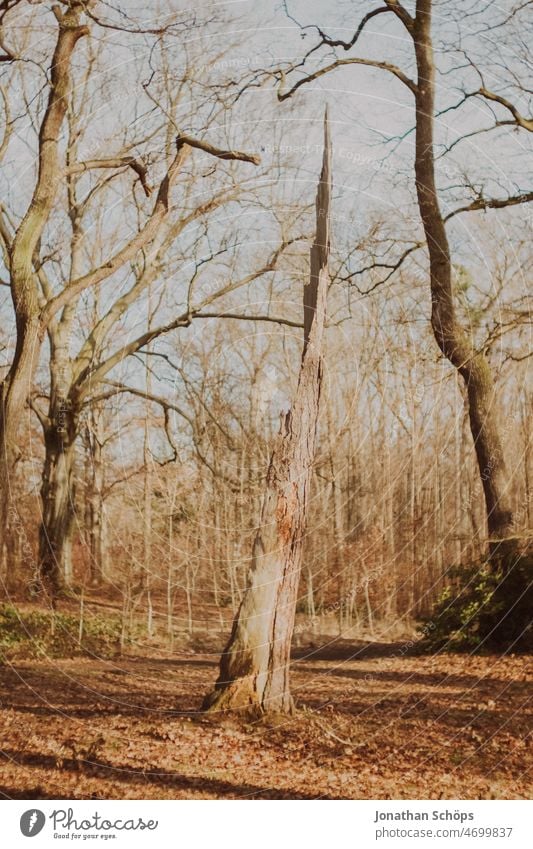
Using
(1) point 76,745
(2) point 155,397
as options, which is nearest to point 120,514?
(2) point 155,397

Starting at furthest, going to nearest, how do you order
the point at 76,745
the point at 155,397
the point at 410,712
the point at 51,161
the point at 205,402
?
the point at 155,397 < the point at 205,402 < the point at 51,161 < the point at 410,712 < the point at 76,745

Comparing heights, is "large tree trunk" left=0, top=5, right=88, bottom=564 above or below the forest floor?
above

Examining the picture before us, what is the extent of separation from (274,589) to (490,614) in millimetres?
3800

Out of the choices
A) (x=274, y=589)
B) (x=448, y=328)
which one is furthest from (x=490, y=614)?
(x=274, y=589)

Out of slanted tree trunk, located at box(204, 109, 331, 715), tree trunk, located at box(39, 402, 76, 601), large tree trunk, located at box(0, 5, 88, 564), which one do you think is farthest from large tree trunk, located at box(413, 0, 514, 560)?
tree trunk, located at box(39, 402, 76, 601)

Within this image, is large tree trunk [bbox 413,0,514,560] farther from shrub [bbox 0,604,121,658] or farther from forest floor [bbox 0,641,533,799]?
A: shrub [bbox 0,604,121,658]

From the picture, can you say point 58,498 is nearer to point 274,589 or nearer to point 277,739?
point 274,589

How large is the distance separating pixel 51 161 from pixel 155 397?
3331mm

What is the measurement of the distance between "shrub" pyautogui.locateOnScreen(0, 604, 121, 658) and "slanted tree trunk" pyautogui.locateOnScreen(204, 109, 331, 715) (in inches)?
121

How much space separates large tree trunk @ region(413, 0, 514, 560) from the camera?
8781 millimetres

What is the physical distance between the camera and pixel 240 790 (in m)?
5.14

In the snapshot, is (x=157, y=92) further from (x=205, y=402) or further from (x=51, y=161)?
(x=205, y=402)
